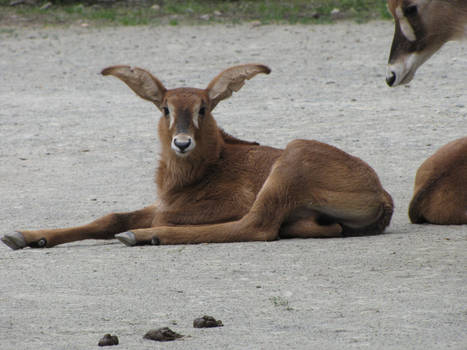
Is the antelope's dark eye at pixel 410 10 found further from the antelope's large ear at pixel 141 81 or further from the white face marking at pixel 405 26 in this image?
the antelope's large ear at pixel 141 81

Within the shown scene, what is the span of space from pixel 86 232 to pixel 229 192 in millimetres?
1111

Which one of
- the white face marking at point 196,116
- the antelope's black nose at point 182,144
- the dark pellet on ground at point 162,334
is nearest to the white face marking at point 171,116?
the white face marking at point 196,116

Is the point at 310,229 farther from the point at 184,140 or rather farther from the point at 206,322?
the point at 206,322

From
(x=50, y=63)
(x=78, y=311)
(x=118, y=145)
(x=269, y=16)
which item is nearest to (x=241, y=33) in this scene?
(x=269, y=16)

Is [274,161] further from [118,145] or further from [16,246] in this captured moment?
[118,145]

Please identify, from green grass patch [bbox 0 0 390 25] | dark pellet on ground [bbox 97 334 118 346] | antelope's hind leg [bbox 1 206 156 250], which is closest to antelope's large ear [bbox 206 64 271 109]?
Result: antelope's hind leg [bbox 1 206 156 250]

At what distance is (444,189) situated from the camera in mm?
7406

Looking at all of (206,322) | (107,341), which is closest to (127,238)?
(206,322)

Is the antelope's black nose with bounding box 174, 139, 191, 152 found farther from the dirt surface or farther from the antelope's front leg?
the dirt surface

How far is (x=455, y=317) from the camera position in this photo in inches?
195

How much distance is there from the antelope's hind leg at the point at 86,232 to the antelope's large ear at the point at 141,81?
35.8 inches

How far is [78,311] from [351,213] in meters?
2.59

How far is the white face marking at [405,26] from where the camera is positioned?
6848 millimetres

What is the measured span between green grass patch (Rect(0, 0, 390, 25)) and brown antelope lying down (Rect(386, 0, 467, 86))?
42.1 feet
